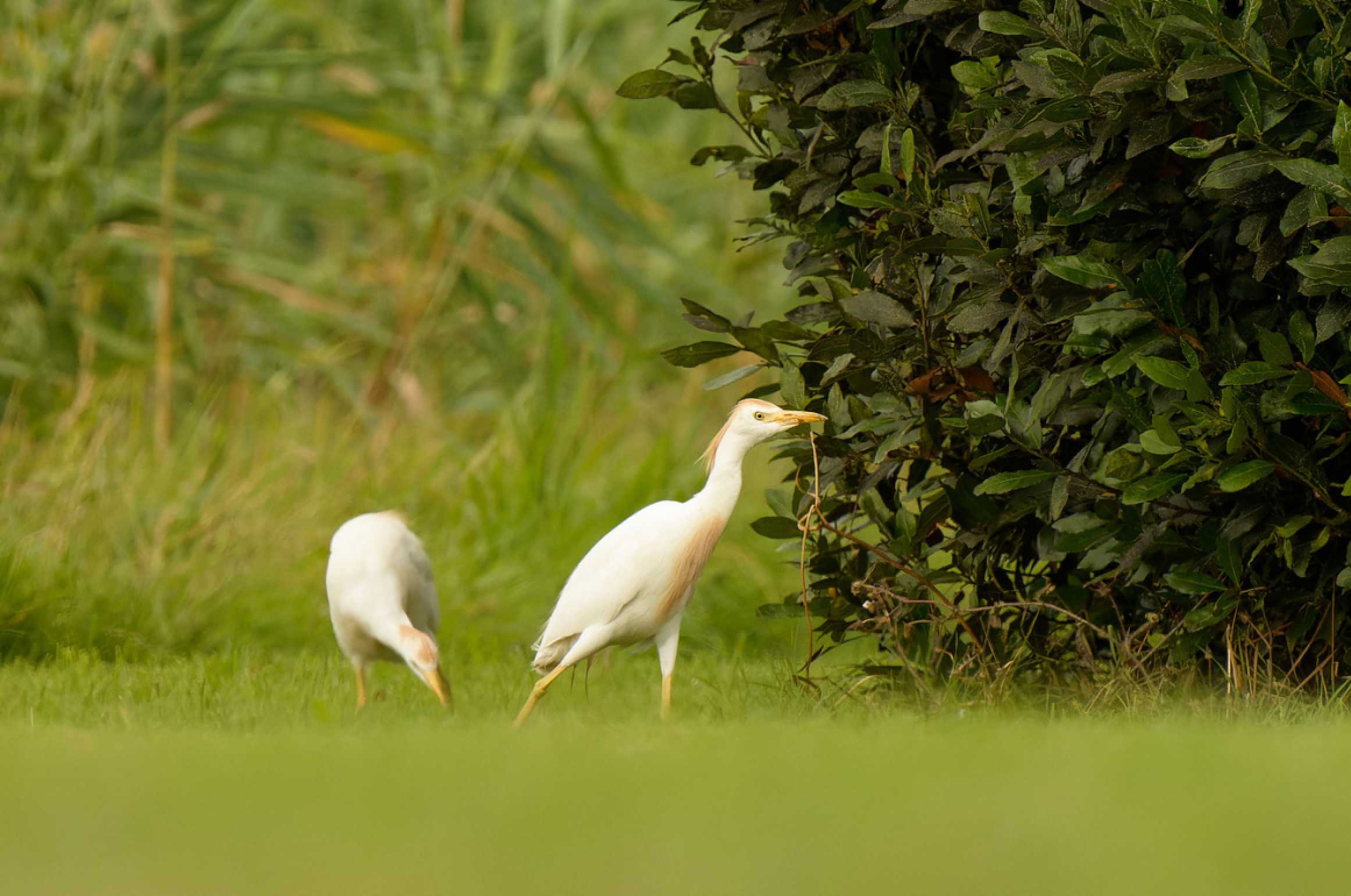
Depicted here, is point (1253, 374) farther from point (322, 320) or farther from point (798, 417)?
point (322, 320)

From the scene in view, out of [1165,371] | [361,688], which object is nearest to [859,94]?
[1165,371]

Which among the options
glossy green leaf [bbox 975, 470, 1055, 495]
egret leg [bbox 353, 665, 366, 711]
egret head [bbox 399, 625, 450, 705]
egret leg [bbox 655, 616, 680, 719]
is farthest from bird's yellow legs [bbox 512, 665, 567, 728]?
glossy green leaf [bbox 975, 470, 1055, 495]

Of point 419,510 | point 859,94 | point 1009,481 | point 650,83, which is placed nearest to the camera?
point 1009,481

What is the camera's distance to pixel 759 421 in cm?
469

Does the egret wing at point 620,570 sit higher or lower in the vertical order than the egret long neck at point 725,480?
lower

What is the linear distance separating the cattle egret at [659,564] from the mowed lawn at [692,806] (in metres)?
0.27

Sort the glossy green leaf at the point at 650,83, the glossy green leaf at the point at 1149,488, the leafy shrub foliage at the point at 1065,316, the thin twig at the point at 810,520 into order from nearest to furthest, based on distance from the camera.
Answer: the leafy shrub foliage at the point at 1065,316 < the glossy green leaf at the point at 1149,488 < the thin twig at the point at 810,520 < the glossy green leaf at the point at 650,83

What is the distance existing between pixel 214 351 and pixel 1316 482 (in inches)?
263

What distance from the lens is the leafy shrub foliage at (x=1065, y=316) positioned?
411 centimetres

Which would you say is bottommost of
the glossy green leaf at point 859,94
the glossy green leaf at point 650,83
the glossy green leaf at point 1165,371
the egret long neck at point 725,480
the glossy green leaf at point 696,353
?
the egret long neck at point 725,480

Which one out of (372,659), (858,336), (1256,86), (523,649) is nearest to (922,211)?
(858,336)

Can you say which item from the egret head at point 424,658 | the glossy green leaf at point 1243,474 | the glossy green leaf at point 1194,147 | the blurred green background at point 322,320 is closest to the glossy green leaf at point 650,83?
the glossy green leaf at point 1194,147

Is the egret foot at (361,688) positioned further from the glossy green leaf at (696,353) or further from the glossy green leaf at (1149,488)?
the glossy green leaf at (1149,488)

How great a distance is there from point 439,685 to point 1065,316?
2.01 meters
